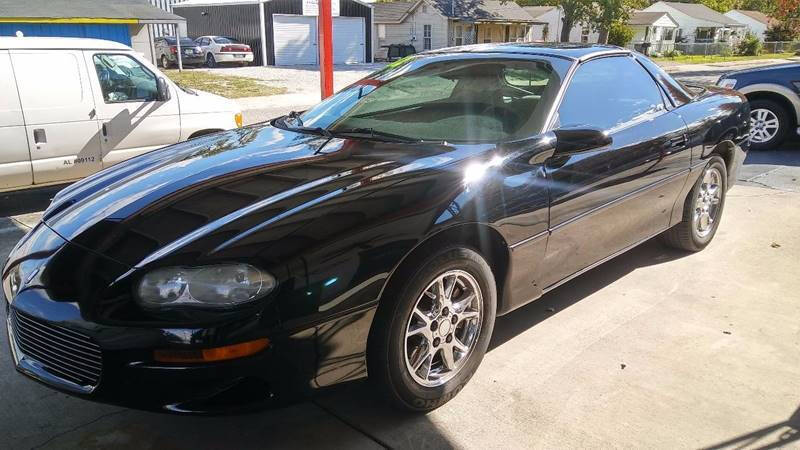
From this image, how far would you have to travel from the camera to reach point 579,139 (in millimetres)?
3166

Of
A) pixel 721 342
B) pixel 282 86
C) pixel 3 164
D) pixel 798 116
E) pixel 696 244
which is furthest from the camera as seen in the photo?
pixel 282 86

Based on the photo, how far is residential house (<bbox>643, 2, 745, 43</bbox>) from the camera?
65688 millimetres

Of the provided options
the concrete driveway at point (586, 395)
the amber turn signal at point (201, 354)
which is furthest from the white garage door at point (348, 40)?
the amber turn signal at point (201, 354)

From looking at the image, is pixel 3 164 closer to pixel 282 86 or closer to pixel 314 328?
pixel 314 328

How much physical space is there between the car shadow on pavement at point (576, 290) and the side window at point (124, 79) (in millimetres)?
4680

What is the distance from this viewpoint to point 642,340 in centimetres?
349

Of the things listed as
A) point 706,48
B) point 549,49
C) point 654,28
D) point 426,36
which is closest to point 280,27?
point 426,36

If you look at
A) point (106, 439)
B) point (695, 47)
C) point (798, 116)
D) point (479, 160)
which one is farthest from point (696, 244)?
point (695, 47)

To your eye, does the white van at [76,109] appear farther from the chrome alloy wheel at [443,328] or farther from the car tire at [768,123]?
the car tire at [768,123]

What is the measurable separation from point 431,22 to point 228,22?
13.6 meters

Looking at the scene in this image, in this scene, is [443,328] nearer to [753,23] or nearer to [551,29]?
[551,29]

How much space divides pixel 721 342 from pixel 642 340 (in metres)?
0.43

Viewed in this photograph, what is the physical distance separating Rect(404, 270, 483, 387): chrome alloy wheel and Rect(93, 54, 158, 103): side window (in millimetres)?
4896

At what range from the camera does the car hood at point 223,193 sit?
2320mm
